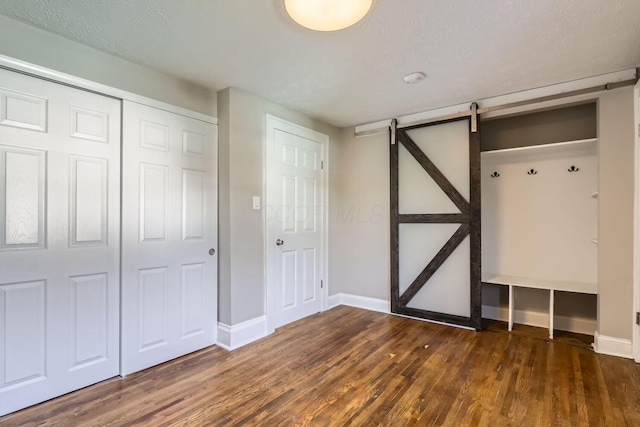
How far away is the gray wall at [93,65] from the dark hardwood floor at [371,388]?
86.5 inches

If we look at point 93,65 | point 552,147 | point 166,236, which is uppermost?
point 93,65

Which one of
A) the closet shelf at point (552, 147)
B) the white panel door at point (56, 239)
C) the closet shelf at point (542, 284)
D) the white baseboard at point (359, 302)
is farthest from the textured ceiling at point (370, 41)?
the white baseboard at point (359, 302)

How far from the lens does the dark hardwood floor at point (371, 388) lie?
5.98 feet

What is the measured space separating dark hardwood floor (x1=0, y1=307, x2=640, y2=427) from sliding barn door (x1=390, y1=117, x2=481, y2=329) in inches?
21.3

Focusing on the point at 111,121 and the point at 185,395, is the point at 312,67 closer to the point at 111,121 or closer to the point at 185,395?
the point at 111,121

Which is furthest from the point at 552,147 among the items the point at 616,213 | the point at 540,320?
the point at 540,320

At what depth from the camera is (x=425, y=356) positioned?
265 cm

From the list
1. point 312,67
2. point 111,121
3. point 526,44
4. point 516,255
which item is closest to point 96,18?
point 111,121

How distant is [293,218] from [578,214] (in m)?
3.00

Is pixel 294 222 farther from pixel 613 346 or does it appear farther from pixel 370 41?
pixel 613 346

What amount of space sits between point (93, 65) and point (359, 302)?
365 centimetres

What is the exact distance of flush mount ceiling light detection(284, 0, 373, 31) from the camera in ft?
5.35

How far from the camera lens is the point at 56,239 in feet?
6.73

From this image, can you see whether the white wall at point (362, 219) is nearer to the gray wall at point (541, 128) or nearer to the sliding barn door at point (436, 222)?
the sliding barn door at point (436, 222)
